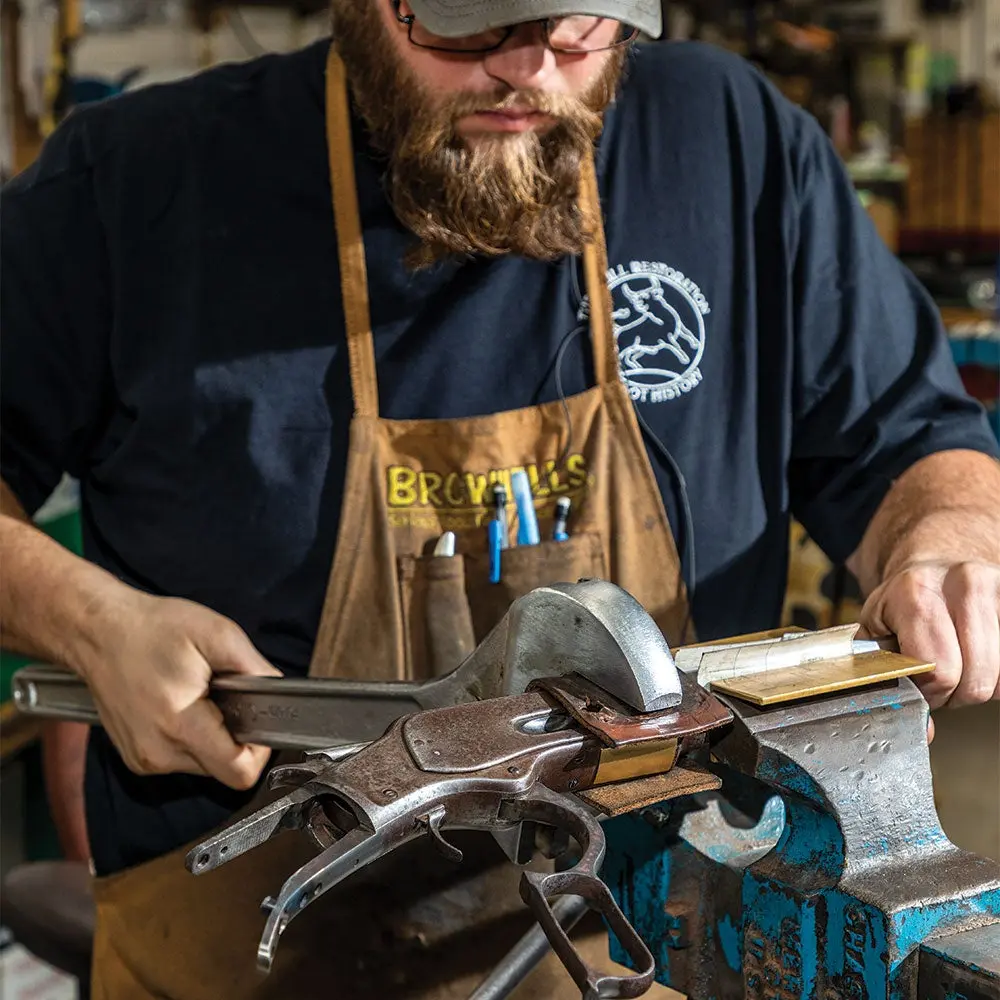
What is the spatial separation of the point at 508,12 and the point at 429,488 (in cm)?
54

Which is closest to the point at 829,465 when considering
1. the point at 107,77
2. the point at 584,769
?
the point at 584,769

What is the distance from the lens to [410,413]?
1.56m

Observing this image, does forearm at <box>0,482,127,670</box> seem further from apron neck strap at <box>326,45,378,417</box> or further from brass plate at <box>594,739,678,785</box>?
brass plate at <box>594,739,678,785</box>

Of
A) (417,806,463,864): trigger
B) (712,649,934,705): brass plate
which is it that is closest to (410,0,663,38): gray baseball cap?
(712,649,934,705): brass plate

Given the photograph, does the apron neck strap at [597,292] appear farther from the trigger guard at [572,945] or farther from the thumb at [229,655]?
the trigger guard at [572,945]

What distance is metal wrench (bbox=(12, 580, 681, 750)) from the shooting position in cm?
93

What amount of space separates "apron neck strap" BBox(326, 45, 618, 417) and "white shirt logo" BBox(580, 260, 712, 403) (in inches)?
0.8

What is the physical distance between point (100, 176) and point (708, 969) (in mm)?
1175

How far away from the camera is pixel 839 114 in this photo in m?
5.55

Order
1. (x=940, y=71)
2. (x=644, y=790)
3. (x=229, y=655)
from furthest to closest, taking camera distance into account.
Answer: (x=940, y=71) < (x=229, y=655) < (x=644, y=790)

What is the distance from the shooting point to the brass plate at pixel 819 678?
98 centimetres

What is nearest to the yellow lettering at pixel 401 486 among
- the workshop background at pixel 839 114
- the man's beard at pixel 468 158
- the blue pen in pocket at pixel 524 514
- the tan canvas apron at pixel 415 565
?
the tan canvas apron at pixel 415 565

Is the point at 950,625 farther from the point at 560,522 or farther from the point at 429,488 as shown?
the point at 429,488

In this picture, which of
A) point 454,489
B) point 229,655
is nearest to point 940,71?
point 454,489
